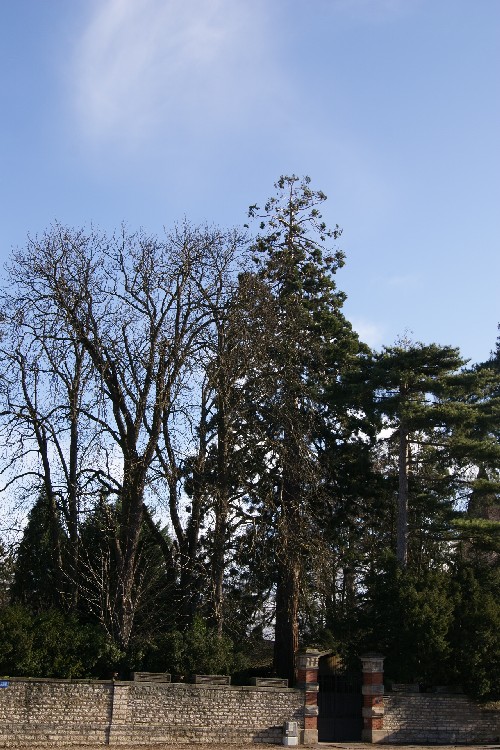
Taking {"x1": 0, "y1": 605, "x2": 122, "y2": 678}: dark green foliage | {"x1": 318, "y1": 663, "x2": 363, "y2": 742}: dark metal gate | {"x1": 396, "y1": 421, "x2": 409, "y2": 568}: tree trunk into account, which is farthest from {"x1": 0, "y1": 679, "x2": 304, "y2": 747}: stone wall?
{"x1": 396, "y1": 421, "x2": 409, "y2": 568}: tree trunk

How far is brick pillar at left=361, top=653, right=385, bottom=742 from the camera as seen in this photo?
886 inches

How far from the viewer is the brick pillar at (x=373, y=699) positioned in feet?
73.8

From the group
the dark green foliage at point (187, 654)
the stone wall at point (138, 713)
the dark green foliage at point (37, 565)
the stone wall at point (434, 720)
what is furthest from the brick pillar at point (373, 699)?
the dark green foliage at point (37, 565)

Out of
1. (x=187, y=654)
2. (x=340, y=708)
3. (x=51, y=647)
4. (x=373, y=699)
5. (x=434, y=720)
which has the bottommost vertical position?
(x=434, y=720)

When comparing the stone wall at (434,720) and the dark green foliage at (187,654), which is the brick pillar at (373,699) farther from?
the dark green foliage at (187,654)

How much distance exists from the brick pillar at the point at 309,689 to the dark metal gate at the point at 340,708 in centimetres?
Result: 100

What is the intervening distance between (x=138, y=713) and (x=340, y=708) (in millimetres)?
6277

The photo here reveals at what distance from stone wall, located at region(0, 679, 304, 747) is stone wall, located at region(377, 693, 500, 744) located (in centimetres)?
284

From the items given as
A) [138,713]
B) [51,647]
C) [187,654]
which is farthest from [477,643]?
[51,647]

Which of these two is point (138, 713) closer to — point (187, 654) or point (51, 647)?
point (187, 654)

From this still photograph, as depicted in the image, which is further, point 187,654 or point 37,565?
point 37,565

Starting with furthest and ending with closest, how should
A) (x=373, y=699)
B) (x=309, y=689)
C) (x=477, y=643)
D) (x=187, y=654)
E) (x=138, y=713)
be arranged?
(x=477, y=643) → (x=373, y=699) → (x=309, y=689) → (x=187, y=654) → (x=138, y=713)

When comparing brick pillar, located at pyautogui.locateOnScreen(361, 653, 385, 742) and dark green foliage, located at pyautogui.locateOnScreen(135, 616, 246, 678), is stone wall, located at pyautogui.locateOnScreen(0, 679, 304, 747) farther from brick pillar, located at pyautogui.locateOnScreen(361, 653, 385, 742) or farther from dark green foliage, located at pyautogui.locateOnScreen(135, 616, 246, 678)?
brick pillar, located at pyautogui.locateOnScreen(361, 653, 385, 742)

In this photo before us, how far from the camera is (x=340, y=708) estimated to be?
23234mm
